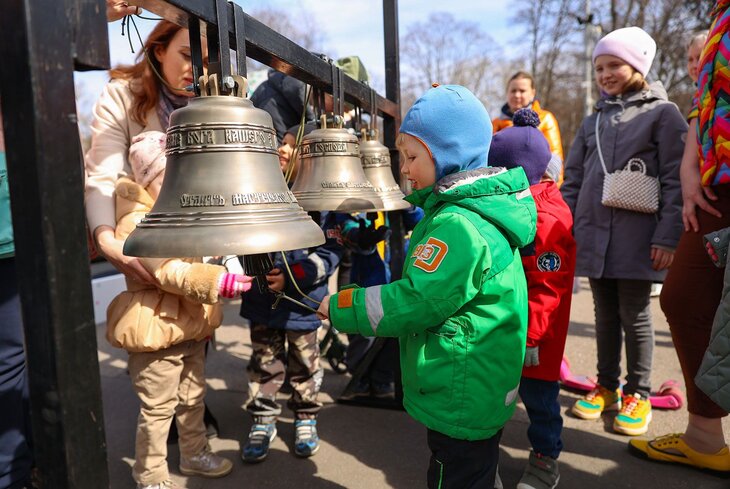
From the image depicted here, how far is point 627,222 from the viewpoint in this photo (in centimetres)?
281

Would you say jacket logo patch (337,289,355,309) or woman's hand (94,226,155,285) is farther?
woman's hand (94,226,155,285)

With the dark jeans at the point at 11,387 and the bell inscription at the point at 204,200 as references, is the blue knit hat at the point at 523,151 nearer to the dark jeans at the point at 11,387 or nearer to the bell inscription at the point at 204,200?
the bell inscription at the point at 204,200

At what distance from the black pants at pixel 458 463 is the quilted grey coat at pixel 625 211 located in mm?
1451

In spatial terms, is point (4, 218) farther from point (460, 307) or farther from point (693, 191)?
point (693, 191)

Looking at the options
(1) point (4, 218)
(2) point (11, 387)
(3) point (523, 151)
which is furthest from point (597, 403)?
(1) point (4, 218)

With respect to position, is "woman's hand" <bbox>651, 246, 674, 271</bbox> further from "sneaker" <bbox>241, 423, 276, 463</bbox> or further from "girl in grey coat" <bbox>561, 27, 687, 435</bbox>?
"sneaker" <bbox>241, 423, 276, 463</bbox>

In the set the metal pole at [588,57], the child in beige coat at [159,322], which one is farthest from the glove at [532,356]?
the metal pole at [588,57]

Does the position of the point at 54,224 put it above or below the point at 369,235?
above

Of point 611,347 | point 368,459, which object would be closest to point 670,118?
point 611,347

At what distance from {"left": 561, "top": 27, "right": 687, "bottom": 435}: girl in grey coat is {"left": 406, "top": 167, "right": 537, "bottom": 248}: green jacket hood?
4.13 feet

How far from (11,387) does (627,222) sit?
279 centimetres

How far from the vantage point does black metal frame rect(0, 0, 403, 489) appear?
0.83 m

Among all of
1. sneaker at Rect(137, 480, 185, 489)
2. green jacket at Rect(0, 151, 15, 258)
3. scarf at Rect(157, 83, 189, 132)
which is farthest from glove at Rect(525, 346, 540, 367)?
green jacket at Rect(0, 151, 15, 258)

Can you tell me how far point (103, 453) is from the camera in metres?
0.96
